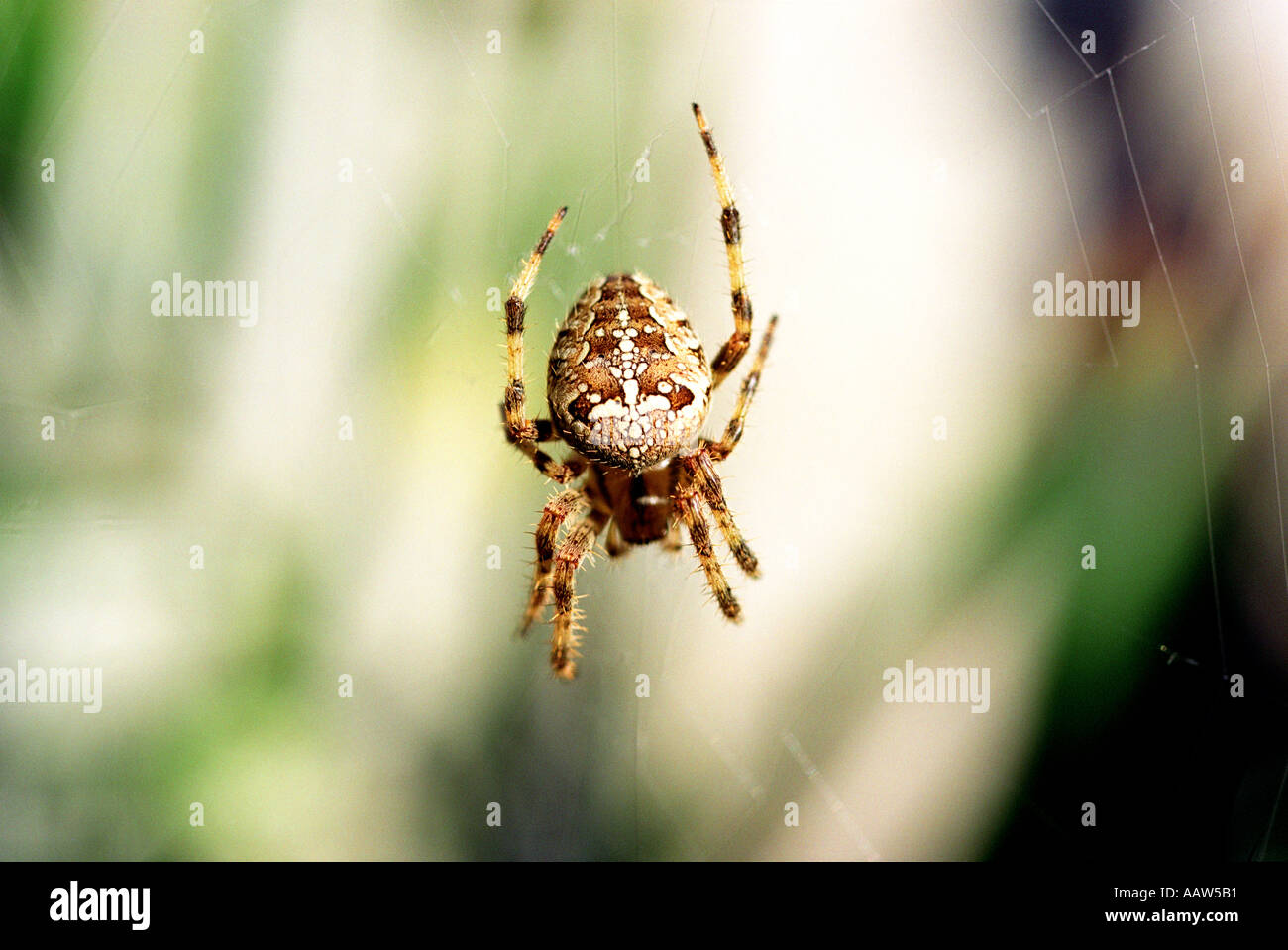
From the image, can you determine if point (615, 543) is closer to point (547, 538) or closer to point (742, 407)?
point (547, 538)

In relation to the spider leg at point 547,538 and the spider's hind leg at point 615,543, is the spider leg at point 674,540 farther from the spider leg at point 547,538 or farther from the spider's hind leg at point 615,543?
the spider leg at point 547,538

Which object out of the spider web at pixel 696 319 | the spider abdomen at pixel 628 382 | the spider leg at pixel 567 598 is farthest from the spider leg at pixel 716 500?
the spider web at pixel 696 319

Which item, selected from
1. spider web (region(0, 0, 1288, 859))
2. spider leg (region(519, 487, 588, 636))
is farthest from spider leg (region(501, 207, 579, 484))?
spider web (region(0, 0, 1288, 859))

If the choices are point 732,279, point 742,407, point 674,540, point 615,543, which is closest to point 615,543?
point 615,543

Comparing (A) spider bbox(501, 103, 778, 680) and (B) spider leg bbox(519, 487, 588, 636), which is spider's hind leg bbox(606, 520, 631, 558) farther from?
(B) spider leg bbox(519, 487, 588, 636)
